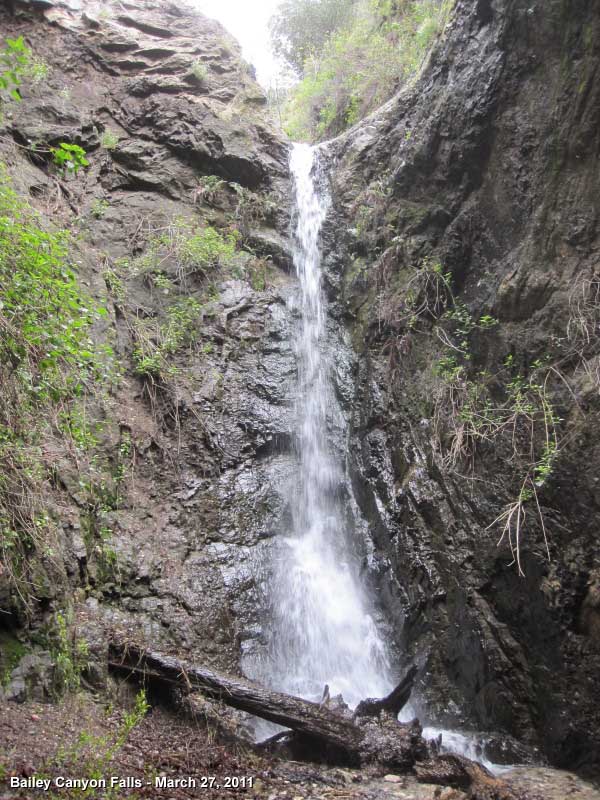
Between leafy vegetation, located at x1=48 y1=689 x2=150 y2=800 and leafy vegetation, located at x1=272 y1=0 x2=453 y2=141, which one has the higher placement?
leafy vegetation, located at x1=272 y1=0 x2=453 y2=141

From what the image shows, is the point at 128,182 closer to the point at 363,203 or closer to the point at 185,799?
the point at 363,203

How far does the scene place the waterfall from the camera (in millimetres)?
5418

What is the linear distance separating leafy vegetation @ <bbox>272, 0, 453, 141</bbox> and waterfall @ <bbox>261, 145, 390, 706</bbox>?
5.90m

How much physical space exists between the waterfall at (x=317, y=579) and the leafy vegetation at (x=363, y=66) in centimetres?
590

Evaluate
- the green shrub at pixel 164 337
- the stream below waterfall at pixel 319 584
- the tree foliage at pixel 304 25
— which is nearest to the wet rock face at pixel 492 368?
the stream below waterfall at pixel 319 584

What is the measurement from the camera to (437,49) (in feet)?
25.7

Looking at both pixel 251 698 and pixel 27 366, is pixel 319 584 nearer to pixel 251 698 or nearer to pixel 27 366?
pixel 251 698

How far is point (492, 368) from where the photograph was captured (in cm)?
592

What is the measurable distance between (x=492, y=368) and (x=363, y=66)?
974 cm

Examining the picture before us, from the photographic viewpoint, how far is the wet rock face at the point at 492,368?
4617 mm

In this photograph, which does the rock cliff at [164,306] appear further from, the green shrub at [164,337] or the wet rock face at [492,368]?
the wet rock face at [492,368]

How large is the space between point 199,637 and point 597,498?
3.92 metres

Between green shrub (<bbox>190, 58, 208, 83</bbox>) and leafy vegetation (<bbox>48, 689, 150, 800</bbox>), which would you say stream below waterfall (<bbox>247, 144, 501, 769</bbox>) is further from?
green shrub (<bbox>190, 58, 208, 83</bbox>)

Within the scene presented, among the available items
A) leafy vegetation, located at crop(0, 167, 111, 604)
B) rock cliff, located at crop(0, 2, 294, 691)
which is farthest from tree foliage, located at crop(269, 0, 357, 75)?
leafy vegetation, located at crop(0, 167, 111, 604)
